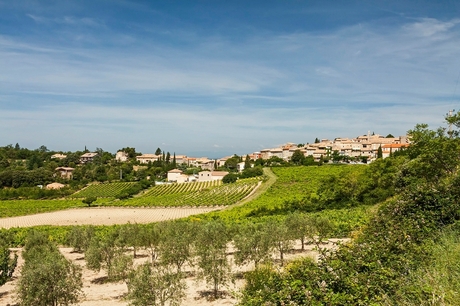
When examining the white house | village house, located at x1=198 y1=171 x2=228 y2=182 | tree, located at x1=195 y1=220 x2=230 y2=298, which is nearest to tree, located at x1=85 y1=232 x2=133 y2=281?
tree, located at x1=195 y1=220 x2=230 y2=298

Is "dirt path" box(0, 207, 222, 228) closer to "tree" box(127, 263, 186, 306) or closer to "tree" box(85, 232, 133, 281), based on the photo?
"tree" box(85, 232, 133, 281)

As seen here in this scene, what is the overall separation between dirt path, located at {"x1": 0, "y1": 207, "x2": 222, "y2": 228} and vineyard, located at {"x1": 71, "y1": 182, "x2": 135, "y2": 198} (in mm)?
23527

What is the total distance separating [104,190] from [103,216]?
44566 millimetres

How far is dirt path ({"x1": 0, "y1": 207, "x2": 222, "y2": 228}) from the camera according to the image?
2451 inches

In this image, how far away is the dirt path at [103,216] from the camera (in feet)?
204

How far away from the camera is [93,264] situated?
20172 mm

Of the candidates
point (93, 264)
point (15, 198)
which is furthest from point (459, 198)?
point (15, 198)

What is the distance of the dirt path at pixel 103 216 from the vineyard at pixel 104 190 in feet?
77.2

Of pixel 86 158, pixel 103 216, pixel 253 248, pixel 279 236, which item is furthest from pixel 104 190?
pixel 253 248

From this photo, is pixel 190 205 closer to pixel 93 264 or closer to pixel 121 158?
pixel 93 264

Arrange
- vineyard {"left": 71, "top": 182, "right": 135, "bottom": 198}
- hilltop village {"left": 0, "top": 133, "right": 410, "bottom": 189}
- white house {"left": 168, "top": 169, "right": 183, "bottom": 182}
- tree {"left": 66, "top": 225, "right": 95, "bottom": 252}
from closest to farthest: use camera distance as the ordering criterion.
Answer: tree {"left": 66, "top": 225, "right": 95, "bottom": 252}
vineyard {"left": 71, "top": 182, "right": 135, "bottom": 198}
hilltop village {"left": 0, "top": 133, "right": 410, "bottom": 189}
white house {"left": 168, "top": 169, "right": 183, "bottom": 182}

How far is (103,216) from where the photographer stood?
229 feet

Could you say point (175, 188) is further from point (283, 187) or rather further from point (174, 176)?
point (283, 187)

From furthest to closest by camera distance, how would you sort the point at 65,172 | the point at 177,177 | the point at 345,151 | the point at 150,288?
the point at 345,151, the point at 65,172, the point at 177,177, the point at 150,288
